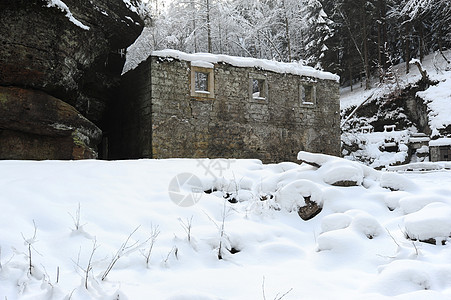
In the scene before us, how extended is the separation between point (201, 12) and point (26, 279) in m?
19.0

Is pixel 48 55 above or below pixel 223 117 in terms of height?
above

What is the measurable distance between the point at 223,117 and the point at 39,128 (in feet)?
18.3

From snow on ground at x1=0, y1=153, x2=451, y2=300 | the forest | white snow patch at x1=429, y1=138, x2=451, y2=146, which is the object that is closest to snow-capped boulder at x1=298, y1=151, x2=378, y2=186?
snow on ground at x1=0, y1=153, x2=451, y2=300

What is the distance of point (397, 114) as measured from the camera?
19906 millimetres

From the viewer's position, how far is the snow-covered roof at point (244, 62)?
1023 cm

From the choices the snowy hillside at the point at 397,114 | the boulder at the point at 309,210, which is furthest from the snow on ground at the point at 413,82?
the boulder at the point at 309,210

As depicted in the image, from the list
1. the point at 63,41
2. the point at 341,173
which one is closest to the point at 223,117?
the point at 63,41

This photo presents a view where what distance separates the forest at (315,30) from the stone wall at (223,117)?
8.18 metres

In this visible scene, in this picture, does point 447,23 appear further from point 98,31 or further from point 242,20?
point 98,31

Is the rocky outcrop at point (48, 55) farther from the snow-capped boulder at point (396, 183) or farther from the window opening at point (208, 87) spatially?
the snow-capped boulder at point (396, 183)

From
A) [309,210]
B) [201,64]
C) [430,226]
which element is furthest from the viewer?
[201,64]

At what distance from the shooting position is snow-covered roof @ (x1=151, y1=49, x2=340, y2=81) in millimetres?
10228

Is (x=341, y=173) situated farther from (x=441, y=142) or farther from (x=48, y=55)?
(x=441, y=142)

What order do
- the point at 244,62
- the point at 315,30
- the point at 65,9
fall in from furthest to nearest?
1. the point at 315,30
2. the point at 244,62
3. the point at 65,9
